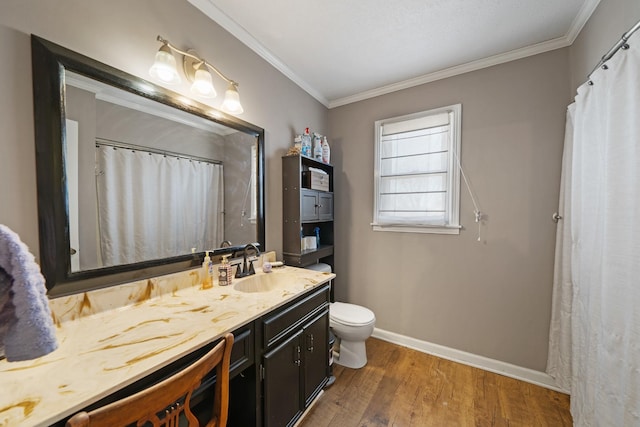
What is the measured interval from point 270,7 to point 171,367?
1876mm

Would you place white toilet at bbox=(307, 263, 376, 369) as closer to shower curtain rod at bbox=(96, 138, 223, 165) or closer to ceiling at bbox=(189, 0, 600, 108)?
shower curtain rod at bbox=(96, 138, 223, 165)

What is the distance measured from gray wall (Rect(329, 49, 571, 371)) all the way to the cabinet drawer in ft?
3.44

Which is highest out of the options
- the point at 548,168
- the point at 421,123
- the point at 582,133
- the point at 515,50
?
the point at 515,50

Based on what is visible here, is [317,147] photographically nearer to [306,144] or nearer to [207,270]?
[306,144]

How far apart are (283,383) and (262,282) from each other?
616 millimetres

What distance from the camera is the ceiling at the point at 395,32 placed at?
138 cm

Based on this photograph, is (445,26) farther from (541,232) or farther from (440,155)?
(541,232)

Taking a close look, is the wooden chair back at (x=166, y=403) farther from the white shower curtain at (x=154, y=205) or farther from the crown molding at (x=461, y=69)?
the crown molding at (x=461, y=69)

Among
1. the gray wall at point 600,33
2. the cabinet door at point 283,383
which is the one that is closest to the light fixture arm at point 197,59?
the cabinet door at point 283,383

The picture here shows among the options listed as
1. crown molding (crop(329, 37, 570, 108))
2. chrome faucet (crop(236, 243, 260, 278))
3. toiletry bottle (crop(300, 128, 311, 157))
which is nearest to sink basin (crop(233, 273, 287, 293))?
chrome faucet (crop(236, 243, 260, 278))

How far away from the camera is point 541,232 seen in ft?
5.66

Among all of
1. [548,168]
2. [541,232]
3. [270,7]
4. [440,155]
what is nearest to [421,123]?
[440,155]

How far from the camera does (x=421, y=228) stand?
216 cm

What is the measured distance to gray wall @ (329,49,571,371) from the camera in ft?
5.62
